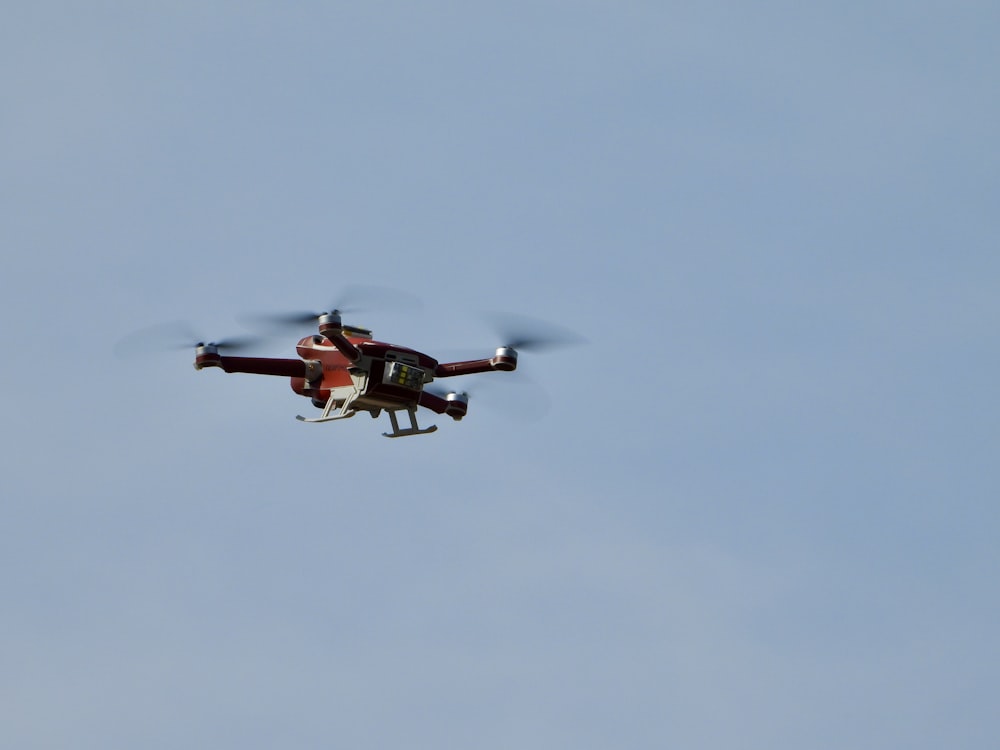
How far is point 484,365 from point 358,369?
15.3 ft

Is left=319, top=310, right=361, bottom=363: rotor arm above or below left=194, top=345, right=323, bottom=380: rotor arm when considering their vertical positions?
below

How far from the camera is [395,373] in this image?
74062 millimetres

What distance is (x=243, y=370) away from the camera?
253ft

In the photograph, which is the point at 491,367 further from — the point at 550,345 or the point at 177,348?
the point at 177,348

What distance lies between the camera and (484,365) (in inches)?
3002

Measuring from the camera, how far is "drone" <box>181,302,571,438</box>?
243ft

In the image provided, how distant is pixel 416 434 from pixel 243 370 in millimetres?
6378

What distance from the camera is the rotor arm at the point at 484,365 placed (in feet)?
249

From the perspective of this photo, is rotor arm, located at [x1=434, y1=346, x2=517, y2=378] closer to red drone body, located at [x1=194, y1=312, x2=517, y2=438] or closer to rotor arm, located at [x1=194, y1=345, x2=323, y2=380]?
red drone body, located at [x1=194, y1=312, x2=517, y2=438]

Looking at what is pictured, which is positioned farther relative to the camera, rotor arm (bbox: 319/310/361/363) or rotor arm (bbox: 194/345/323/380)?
rotor arm (bbox: 194/345/323/380)

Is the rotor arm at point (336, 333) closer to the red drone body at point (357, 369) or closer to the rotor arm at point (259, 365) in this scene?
the red drone body at point (357, 369)

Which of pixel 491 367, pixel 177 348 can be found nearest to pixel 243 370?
pixel 177 348

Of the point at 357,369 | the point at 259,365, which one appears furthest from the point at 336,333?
the point at 259,365

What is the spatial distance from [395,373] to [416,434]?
3108mm
